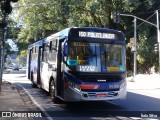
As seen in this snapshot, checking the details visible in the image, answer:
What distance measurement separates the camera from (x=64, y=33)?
12.3 metres

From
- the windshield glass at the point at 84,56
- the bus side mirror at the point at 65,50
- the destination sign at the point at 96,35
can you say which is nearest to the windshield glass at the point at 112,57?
the windshield glass at the point at 84,56

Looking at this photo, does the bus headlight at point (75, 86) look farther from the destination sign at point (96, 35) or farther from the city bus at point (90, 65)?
the destination sign at point (96, 35)

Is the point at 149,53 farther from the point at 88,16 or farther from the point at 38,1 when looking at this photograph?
the point at 38,1

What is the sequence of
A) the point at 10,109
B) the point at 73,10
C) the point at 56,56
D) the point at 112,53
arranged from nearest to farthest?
the point at 10,109, the point at 112,53, the point at 56,56, the point at 73,10

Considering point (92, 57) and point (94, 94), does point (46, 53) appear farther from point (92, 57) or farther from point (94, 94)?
point (94, 94)

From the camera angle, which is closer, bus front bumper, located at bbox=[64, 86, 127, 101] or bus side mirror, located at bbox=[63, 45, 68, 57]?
bus front bumper, located at bbox=[64, 86, 127, 101]

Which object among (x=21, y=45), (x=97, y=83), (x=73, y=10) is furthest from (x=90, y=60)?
(x=21, y=45)

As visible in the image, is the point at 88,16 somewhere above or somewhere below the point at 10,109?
above

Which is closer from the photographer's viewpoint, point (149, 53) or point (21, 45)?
point (149, 53)

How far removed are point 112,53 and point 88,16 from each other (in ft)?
100

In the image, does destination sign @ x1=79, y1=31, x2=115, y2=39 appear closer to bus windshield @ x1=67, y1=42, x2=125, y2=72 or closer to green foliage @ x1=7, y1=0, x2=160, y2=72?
bus windshield @ x1=67, y1=42, x2=125, y2=72

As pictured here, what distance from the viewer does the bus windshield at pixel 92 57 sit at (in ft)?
37.4

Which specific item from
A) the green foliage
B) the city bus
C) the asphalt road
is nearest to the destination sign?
the city bus

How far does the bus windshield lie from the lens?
11.4 m
